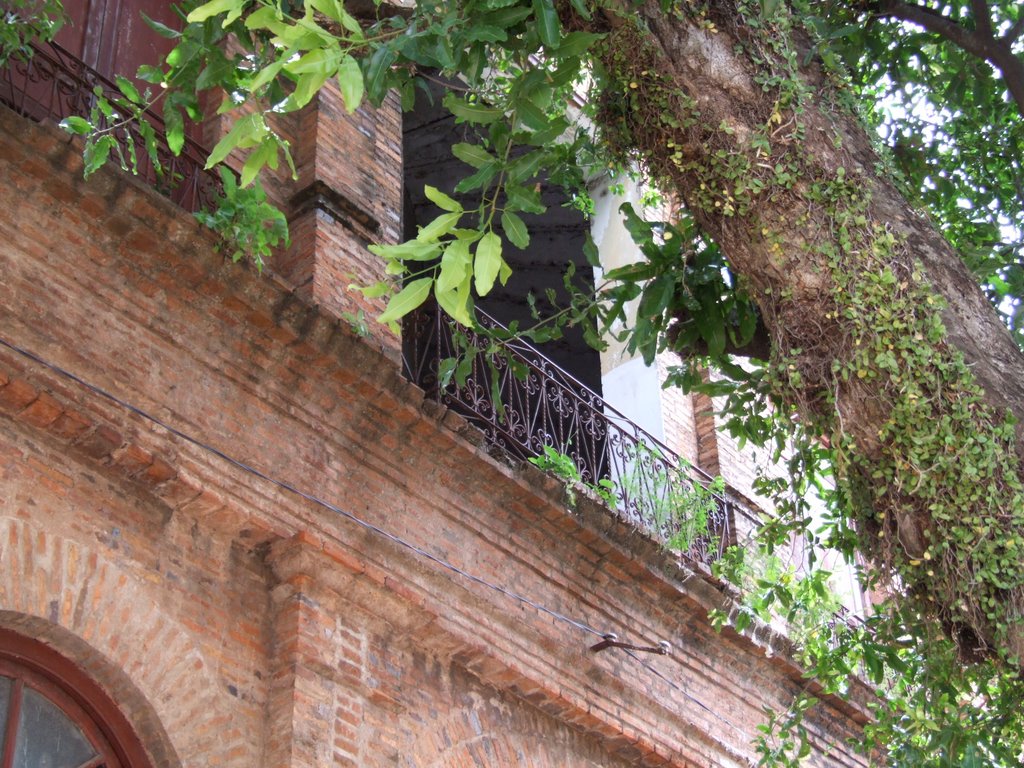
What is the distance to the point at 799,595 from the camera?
27.2ft

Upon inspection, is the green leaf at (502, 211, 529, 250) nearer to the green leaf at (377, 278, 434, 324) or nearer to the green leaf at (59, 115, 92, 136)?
the green leaf at (377, 278, 434, 324)

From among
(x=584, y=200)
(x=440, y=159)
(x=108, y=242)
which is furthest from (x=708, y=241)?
(x=440, y=159)

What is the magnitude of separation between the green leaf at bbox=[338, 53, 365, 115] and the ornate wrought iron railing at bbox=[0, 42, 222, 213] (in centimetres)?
230

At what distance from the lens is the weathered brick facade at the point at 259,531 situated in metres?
6.05

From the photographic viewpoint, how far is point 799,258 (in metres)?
4.81

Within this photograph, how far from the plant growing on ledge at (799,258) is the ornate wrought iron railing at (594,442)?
2.15 m

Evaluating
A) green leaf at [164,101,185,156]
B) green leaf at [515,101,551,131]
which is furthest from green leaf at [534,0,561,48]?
green leaf at [164,101,185,156]

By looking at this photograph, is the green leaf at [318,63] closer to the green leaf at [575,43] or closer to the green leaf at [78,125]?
the green leaf at [575,43]

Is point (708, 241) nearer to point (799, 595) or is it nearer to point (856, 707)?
point (799, 595)

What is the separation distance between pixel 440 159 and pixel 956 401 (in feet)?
24.2

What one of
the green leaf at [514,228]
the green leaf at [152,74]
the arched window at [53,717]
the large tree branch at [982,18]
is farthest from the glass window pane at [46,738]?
the large tree branch at [982,18]

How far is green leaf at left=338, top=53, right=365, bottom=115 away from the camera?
14.7 feet

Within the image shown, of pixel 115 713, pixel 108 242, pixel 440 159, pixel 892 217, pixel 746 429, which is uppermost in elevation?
pixel 440 159

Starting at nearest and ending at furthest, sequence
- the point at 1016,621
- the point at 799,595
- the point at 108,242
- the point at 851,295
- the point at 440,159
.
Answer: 1. the point at 1016,621
2. the point at 851,295
3. the point at 108,242
4. the point at 799,595
5. the point at 440,159
